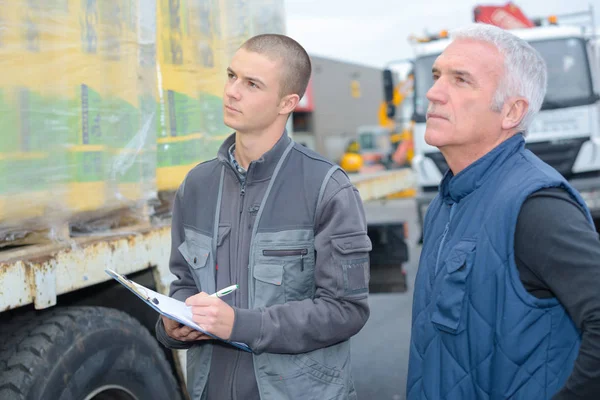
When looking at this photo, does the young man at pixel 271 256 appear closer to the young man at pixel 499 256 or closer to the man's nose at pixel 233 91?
the man's nose at pixel 233 91

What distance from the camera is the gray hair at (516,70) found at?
1750 mm

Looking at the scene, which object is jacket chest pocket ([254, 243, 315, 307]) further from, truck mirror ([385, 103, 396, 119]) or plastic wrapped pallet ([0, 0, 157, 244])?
truck mirror ([385, 103, 396, 119])

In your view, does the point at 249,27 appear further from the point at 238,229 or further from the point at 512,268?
the point at 512,268

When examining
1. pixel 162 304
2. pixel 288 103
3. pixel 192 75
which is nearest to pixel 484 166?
pixel 288 103

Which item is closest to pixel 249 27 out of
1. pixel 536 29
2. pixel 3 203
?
pixel 3 203

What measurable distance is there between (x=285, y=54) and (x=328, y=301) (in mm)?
793

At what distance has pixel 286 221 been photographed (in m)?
1.96

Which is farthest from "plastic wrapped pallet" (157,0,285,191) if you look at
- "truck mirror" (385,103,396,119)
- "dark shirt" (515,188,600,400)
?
"truck mirror" (385,103,396,119)

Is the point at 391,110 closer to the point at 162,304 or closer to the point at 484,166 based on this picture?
the point at 484,166

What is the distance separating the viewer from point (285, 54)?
2.12m

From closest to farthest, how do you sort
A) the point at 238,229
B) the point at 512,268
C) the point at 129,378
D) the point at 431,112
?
the point at 512,268 < the point at 431,112 < the point at 238,229 < the point at 129,378

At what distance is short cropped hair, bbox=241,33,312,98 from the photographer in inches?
83.2

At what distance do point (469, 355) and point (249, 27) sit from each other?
2437 millimetres

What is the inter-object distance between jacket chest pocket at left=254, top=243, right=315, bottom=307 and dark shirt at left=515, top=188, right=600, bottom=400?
0.64 m
